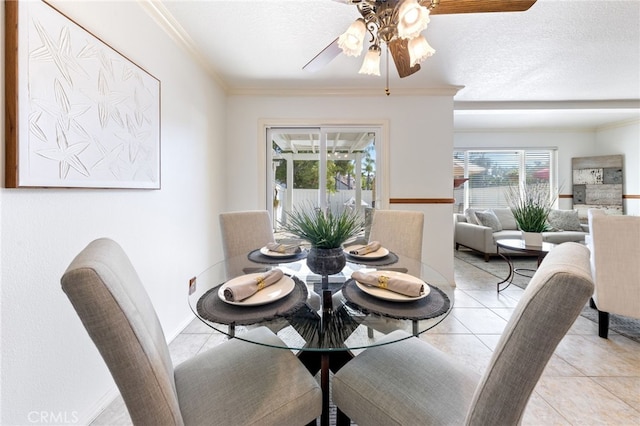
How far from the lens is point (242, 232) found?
1.99m

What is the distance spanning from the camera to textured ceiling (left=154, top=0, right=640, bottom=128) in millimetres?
1790

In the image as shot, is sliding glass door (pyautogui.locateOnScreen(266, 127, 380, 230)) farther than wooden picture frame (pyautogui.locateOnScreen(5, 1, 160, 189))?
Yes

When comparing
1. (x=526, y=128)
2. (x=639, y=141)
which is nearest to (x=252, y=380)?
(x=526, y=128)

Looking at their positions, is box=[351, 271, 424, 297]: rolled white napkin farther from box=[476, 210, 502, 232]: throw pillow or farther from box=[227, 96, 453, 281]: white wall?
box=[476, 210, 502, 232]: throw pillow

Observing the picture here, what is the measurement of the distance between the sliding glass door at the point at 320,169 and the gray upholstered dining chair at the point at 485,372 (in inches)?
93.6

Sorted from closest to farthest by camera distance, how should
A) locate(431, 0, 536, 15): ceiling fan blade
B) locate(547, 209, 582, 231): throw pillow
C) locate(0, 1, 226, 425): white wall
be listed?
locate(0, 1, 226, 425): white wall
locate(431, 0, 536, 15): ceiling fan blade
locate(547, 209, 582, 231): throw pillow

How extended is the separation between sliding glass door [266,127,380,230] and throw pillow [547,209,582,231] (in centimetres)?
359

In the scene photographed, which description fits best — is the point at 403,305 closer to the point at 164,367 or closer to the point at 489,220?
the point at 164,367

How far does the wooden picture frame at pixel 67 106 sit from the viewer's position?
96cm

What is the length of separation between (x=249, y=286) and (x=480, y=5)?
170 cm

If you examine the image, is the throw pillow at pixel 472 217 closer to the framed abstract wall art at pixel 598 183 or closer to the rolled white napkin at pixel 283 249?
the framed abstract wall art at pixel 598 183

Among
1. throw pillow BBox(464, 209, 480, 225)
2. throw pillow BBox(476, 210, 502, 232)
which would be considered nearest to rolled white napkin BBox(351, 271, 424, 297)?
throw pillow BBox(476, 210, 502, 232)

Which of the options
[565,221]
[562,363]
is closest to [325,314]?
[562,363]

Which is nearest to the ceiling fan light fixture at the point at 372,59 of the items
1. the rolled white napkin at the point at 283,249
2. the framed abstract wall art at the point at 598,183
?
the rolled white napkin at the point at 283,249
